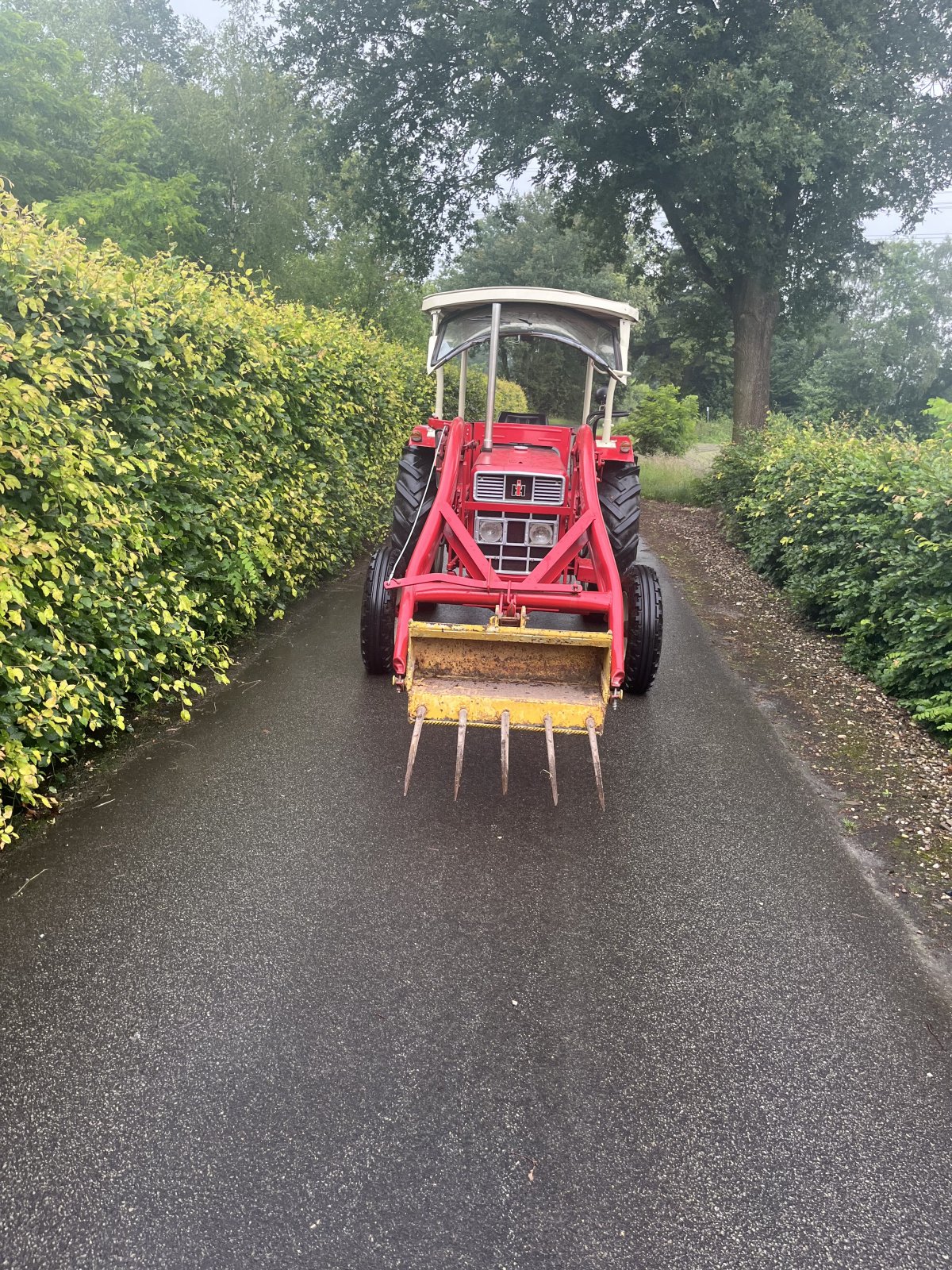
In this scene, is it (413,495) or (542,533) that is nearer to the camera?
(542,533)

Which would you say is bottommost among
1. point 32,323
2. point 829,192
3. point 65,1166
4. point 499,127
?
point 65,1166

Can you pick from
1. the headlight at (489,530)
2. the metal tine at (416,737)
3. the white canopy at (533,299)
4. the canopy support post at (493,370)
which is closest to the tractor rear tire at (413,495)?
the headlight at (489,530)

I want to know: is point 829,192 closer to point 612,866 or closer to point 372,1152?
point 612,866

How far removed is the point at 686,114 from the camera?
14.0 meters

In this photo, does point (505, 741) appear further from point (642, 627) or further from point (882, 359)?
point (882, 359)

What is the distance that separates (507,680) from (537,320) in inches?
109

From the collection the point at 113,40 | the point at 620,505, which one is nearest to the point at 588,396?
the point at 620,505

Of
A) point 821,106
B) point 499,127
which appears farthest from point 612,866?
point 499,127

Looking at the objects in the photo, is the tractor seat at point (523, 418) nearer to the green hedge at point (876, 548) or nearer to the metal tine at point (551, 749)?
the green hedge at point (876, 548)

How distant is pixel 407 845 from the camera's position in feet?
12.2

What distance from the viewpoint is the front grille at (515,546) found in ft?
19.1

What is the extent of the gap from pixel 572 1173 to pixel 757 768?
Result: 295 centimetres

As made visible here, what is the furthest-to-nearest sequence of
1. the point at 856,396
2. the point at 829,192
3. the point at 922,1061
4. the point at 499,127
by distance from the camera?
the point at 856,396 < the point at 499,127 < the point at 829,192 < the point at 922,1061

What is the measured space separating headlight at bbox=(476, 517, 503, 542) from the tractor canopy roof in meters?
1.23
